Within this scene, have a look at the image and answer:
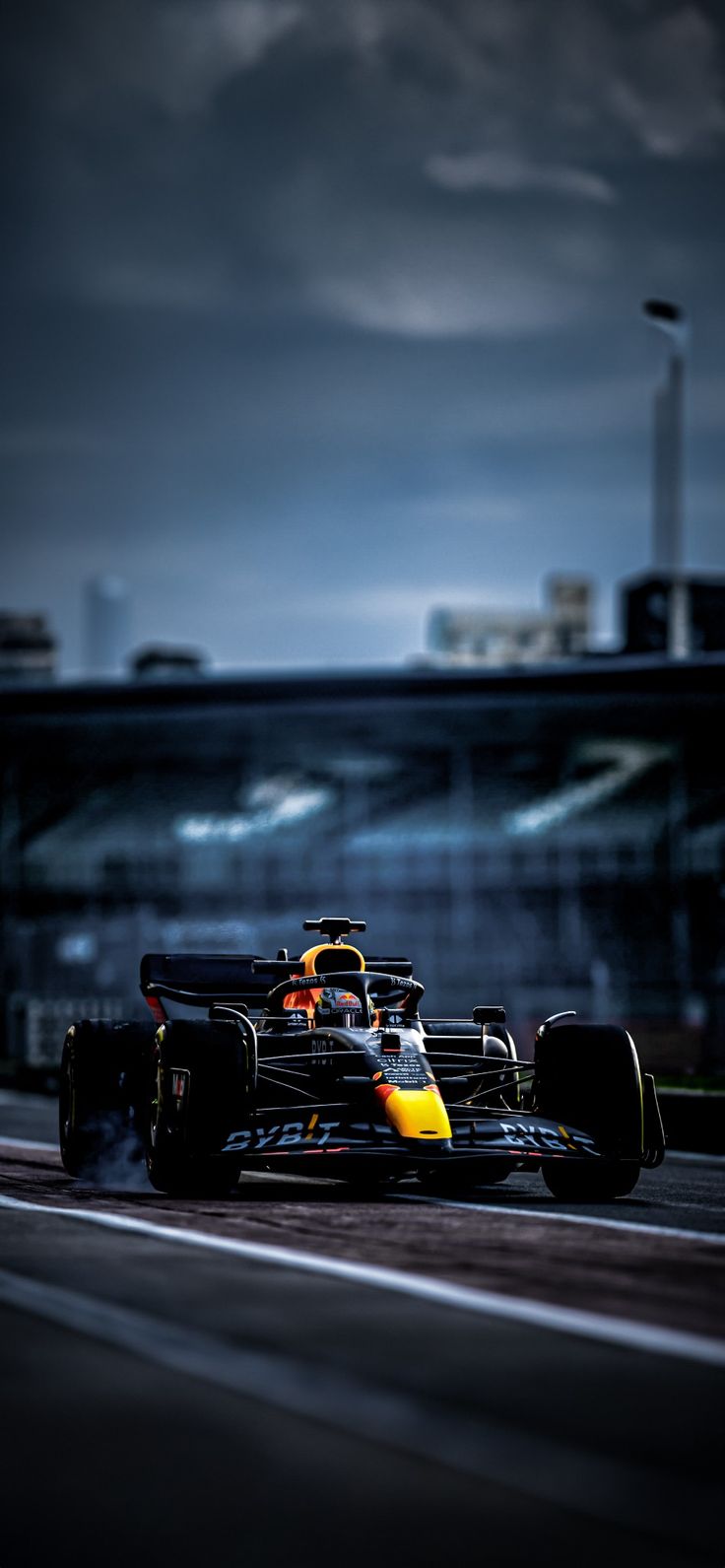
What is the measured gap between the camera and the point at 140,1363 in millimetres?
6570

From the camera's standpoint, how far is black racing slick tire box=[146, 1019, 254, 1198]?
1176 centimetres

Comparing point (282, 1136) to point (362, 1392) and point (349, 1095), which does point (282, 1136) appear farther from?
point (362, 1392)

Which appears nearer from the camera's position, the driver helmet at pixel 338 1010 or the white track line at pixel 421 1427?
the white track line at pixel 421 1427

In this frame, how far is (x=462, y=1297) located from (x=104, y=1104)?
5813 millimetres

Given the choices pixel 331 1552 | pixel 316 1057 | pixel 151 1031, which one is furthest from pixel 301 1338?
pixel 151 1031

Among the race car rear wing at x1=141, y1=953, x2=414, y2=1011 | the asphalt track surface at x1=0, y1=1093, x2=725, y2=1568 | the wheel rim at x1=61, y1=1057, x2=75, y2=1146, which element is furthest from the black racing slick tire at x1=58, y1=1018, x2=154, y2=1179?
the asphalt track surface at x1=0, y1=1093, x2=725, y2=1568

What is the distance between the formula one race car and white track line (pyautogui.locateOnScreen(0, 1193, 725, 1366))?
126 cm

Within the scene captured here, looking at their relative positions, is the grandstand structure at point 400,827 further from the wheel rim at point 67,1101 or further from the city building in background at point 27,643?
the city building in background at point 27,643

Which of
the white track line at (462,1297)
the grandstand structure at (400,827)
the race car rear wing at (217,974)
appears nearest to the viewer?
the white track line at (462,1297)

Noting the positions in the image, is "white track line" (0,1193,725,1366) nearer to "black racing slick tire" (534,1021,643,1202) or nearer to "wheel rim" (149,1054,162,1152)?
"wheel rim" (149,1054,162,1152)

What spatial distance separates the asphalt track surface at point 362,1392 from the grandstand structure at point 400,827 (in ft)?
110

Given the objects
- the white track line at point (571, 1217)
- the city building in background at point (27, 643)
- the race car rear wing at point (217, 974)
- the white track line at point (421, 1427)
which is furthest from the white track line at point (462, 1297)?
the city building in background at point (27, 643)

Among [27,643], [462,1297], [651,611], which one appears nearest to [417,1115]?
[462,1297]

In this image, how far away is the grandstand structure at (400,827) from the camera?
44375 millimetres
